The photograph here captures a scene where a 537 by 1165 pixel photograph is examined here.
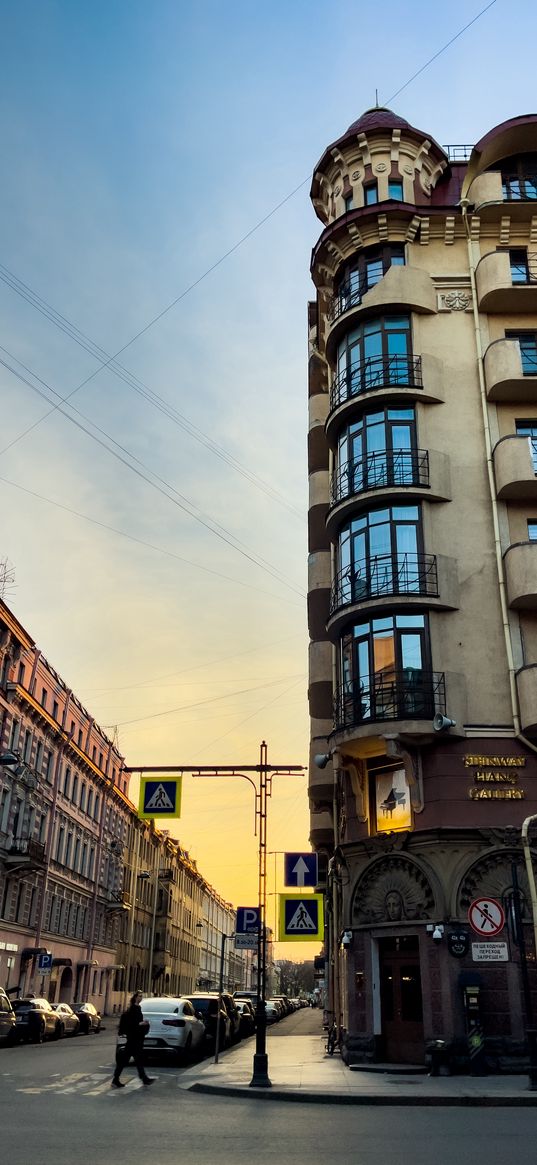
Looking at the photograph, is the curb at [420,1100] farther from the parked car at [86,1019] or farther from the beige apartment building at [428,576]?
the parked car at [86,1019]

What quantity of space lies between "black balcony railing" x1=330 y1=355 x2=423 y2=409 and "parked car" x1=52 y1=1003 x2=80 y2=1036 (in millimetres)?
25801

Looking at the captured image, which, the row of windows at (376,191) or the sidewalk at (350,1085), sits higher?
the row of windows at (376,191)

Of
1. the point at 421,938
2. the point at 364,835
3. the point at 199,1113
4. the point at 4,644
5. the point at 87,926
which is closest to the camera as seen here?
the point at 199,1113

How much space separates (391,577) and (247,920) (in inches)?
388

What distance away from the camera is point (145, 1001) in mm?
22938

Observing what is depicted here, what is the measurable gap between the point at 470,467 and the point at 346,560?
4.61 meters

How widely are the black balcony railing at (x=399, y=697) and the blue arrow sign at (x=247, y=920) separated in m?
5.54

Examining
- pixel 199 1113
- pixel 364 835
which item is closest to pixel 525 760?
pixel 364 835

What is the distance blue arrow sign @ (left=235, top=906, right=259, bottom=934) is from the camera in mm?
20734

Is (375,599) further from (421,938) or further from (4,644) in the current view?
(4,644)

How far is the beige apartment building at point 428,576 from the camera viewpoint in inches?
864

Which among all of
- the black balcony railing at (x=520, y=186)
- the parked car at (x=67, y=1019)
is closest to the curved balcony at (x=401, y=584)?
the black balcony railing at (x=520, y=186)

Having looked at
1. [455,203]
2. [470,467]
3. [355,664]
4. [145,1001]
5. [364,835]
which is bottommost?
[145,1001]

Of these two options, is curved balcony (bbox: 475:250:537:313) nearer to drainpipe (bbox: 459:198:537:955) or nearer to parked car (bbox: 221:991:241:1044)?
drainpipe (bbox: 459:198:537:955)
